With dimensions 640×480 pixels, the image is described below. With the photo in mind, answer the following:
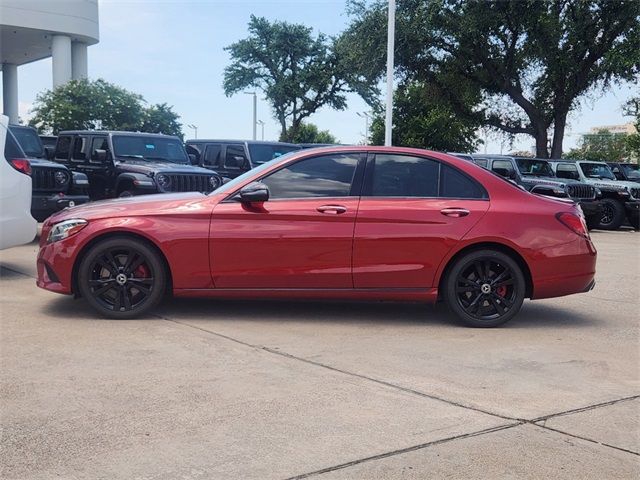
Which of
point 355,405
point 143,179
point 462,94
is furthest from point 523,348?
point 462,94

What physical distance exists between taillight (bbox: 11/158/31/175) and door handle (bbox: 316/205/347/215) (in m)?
4.16

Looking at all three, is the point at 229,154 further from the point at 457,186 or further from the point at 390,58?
the point at 457,186

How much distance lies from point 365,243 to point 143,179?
7.37m

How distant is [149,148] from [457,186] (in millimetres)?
8871

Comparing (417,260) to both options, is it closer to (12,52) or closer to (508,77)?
(508,77)

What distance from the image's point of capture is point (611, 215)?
1908 cm

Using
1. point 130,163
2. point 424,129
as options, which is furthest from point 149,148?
point 424,129

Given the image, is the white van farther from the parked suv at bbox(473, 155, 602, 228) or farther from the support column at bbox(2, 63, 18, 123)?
the support column at bbox(2, 63, 18, 123)

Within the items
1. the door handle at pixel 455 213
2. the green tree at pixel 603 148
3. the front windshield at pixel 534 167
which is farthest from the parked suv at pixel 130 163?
the green tree at pixel 603 148

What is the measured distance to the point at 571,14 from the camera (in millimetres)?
24875

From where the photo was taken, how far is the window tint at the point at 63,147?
14688 millimetres

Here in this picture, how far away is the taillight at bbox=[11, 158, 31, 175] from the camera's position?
848 cm

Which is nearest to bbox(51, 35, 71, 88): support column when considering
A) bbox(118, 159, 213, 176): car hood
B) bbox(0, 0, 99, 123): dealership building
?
bbox(0, 0, 99, 123): dealership building

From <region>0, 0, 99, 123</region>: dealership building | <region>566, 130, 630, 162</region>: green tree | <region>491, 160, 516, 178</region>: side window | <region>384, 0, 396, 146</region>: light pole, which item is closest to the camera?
<region>491, 160, 516, 178</region>: side window
